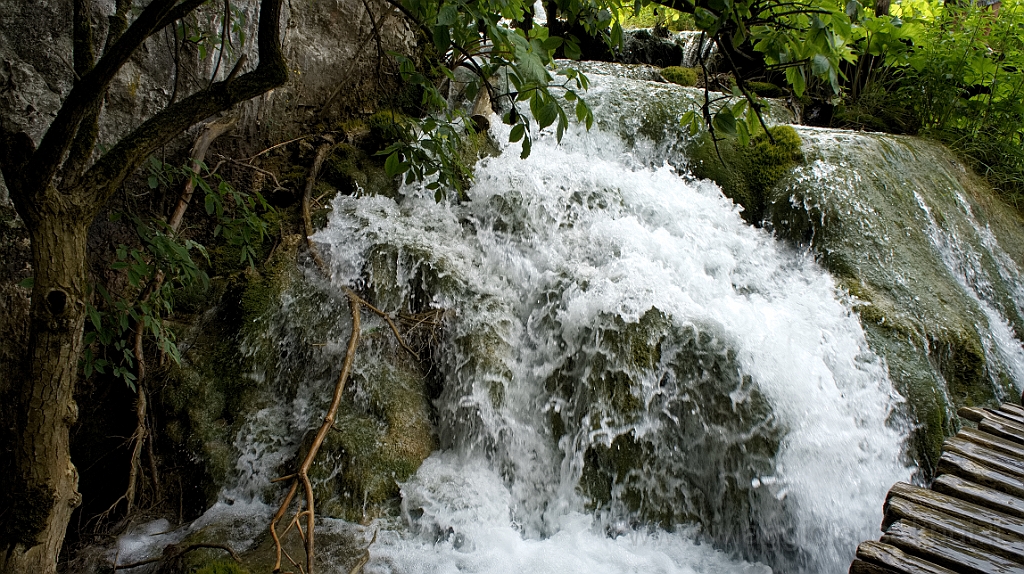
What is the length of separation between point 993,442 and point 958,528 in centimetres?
93

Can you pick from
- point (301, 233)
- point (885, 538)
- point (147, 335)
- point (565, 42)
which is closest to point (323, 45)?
point (301, 233)

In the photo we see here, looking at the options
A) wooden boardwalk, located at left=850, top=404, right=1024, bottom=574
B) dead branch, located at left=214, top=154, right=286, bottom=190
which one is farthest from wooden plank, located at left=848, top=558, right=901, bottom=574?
dead branch, located at left=214, top=154, right=286, bottom=190

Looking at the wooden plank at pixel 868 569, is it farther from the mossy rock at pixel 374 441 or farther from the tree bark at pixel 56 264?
the tree bark at pixel 56 264

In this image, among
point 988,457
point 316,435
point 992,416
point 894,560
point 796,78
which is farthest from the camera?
point 992,416

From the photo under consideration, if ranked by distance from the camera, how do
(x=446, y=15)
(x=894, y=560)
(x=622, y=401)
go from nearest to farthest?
(x=446, y=15)
(x=894, y=560)
(x=622, y=401)

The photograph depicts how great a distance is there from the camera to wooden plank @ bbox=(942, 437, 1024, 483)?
2705mm

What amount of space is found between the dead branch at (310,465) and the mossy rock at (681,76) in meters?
5.32

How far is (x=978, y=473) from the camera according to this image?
2.65 m

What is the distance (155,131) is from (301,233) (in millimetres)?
2146

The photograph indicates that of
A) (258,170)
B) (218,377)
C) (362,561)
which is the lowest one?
(362,561)

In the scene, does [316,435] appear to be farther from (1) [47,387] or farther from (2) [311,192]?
(2) [311,192]

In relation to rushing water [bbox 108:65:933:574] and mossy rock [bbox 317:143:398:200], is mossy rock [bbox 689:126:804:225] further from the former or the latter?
mossy rock [bbox 317:143:398:200]

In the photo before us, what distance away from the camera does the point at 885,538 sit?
2.25 m

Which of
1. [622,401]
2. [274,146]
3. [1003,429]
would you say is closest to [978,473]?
[1003,429]
